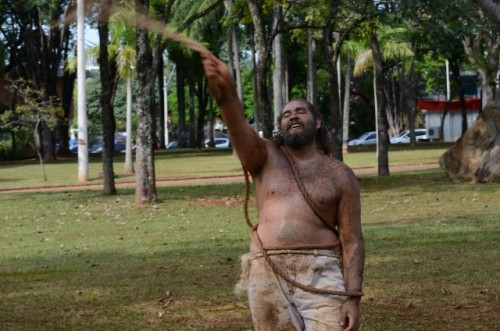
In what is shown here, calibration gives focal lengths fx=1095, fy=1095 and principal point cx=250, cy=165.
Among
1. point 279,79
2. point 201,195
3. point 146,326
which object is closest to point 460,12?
point 146,326

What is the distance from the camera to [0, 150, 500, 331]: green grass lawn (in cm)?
887

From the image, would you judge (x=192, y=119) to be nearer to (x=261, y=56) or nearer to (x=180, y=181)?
(x=180, y=181)

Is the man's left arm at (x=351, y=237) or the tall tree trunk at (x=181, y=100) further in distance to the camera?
the tall tree trunk at (x=181, y=100)

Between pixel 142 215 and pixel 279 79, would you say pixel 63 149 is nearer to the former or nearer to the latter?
pixel 279 79

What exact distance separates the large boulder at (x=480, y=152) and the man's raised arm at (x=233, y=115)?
17526mm

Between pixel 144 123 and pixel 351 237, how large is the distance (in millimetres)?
15489

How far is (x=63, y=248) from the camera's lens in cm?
1433

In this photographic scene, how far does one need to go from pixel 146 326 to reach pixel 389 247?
4834 mm

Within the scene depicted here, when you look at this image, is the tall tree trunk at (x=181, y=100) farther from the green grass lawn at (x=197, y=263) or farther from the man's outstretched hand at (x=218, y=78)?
the man's outstretched hand at (x=218, y=78)

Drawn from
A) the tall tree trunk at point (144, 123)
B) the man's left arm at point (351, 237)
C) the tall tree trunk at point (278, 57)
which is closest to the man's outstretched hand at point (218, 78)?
the man's left arm at point (351, 237)

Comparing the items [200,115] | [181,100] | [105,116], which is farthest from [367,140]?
[105,116]

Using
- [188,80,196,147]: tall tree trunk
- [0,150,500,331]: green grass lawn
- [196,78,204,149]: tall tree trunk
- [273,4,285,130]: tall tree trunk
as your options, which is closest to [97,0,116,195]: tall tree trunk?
[0,150,500,331]: green grass lawn

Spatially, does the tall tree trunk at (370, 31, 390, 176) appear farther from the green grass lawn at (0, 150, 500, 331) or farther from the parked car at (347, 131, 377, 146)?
the parked car at (347, 131, 377, 146)

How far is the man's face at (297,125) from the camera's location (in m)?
5.37
